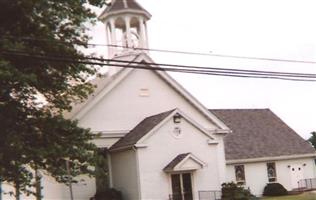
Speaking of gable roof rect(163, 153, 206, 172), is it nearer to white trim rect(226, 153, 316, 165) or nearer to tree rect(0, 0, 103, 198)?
white trim rect(226, 153, 316, 165)

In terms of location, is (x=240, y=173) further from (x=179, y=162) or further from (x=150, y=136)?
(x=150, y=136)

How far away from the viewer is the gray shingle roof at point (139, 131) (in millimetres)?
31559

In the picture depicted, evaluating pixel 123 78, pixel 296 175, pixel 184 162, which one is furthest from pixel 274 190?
pixel 123 78

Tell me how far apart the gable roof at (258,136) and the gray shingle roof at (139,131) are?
948 cm

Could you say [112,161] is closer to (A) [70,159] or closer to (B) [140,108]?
(B) [140,108]

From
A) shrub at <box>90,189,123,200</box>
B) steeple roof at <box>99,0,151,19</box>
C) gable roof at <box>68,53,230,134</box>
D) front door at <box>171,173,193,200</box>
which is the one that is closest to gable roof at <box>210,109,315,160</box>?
gable roof at <box>68,53,230,134</box>

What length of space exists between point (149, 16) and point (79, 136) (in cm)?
1840

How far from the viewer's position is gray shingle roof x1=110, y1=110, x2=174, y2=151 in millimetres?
31559

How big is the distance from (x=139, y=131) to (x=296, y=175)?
17.2m

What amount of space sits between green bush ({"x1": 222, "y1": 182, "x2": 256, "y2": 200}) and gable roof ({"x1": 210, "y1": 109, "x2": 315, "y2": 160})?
767 cm

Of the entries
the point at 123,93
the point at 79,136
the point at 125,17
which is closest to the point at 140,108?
the point at 123,93

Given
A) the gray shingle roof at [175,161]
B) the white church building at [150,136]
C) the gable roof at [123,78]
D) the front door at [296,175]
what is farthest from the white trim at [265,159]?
the gray shingle roof at [175,161]

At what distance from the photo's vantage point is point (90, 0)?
21578 millimetres

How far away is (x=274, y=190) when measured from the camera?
41.3m
